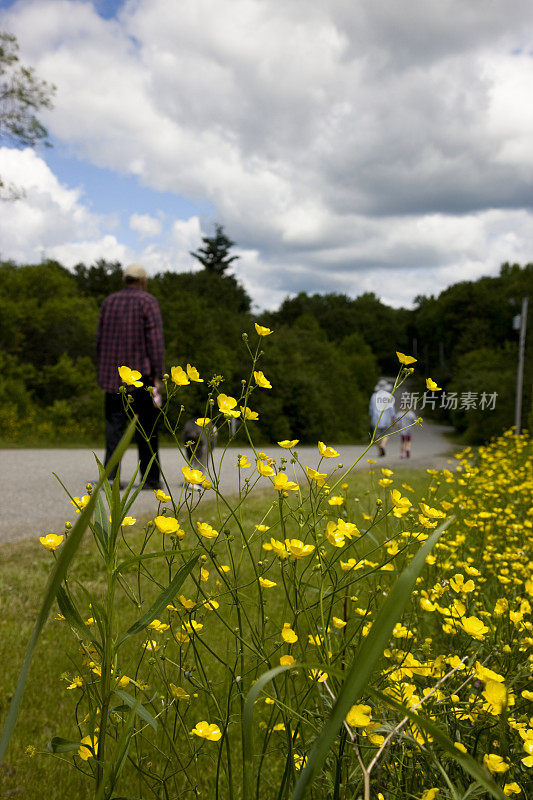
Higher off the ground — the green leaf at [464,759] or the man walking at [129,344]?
the man walking at [129,344]

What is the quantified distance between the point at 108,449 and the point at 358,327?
41853 millimetres

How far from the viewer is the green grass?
5.44 feet

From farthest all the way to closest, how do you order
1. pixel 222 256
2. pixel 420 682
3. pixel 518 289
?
pixel 222 256 → pixel 518 289 → pixel 420 682

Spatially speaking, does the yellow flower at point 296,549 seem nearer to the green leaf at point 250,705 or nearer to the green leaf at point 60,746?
the green leaf at point 250,705

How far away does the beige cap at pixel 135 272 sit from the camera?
509cm

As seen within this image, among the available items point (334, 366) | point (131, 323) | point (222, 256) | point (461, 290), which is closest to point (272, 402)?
point (334, 366)

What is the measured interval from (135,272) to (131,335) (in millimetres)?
598

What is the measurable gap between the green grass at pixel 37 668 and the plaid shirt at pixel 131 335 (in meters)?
1.69

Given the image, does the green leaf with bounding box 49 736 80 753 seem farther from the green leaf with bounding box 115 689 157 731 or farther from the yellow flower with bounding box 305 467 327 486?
the yellow flower with bounding box 305 467 327 486

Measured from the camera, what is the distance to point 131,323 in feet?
16.3

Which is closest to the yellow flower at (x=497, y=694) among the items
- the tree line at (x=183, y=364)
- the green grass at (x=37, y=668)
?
the green grass at (x=37, y=668)

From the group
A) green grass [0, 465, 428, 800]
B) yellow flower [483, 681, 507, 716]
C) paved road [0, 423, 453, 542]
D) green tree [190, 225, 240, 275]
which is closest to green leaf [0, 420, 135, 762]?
yellow flower [483, 681, 507, 716]

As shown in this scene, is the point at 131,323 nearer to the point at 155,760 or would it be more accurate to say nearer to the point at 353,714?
the point at 155,760

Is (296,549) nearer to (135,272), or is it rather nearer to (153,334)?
(153,334)
